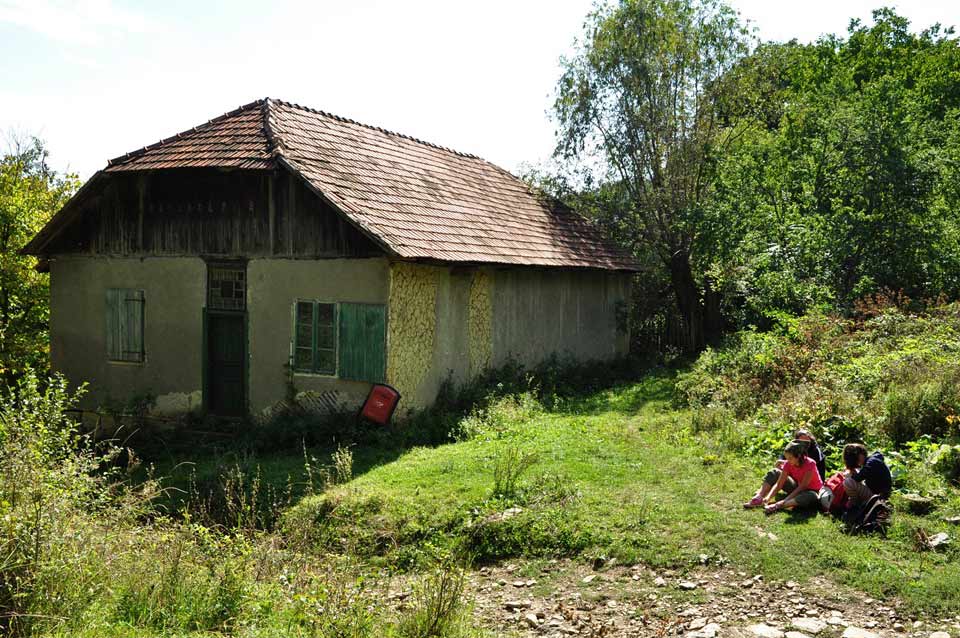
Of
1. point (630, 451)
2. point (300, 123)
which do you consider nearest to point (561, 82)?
point (300, 123)

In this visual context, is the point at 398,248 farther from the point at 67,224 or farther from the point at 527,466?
the point at 67,224

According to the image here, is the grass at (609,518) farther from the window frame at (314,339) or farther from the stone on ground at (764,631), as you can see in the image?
the window frame at (314,339)

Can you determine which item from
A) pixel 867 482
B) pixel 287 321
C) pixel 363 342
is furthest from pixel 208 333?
pixel 867 482

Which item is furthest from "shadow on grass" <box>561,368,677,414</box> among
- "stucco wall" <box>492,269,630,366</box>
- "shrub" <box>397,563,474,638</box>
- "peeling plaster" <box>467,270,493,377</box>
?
"shrub" <box>397,563,474,638</box>

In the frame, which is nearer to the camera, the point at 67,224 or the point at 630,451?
the point at 630,451

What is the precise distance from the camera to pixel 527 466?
32.8 ft

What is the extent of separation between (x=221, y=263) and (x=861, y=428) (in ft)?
33.9

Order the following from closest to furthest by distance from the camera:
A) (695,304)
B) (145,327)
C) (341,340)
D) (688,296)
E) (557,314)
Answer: (341,340) < (145,327) < (557,314) < (688,296) < (695,304)

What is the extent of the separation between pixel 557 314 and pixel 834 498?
31.6 feet

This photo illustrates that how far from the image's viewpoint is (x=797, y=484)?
849 cm

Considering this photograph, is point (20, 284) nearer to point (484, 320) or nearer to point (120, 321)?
point (120, 321)

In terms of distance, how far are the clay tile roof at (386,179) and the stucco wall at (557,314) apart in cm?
57

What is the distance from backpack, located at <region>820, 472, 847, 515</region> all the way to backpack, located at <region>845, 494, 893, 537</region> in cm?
25

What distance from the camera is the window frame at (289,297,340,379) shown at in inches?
510
